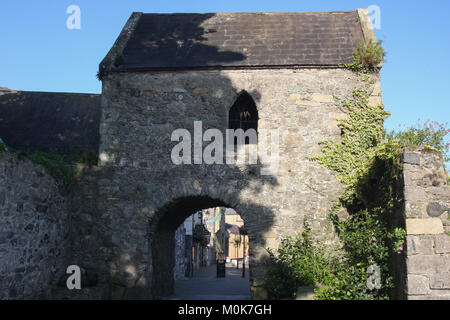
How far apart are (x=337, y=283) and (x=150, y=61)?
703 centimetres

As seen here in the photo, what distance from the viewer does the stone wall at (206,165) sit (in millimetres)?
10273

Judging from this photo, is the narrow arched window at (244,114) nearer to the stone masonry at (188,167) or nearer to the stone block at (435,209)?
the stone masonry at (188,167)

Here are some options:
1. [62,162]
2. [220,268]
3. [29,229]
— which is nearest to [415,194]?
[29,229]

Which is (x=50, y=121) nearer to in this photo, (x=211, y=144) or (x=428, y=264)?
(x=211, y=144)

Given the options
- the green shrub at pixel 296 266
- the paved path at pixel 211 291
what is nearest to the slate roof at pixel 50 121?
the paved path at pixel 211 291

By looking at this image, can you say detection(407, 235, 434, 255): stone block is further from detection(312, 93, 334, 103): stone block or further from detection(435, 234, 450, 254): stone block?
detection(312, 93, 334, 103): stone block

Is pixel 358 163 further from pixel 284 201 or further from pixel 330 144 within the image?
pixel 284 201

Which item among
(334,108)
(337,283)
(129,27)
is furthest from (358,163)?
(129,27)

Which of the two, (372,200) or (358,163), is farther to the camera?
(358,163)

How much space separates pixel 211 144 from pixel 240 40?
316cm

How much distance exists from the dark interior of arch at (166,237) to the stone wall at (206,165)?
9 cm

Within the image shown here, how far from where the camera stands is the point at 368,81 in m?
10.6

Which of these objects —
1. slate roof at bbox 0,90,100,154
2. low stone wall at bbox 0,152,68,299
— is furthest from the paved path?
slate roof at bbox 0,90,100,154
